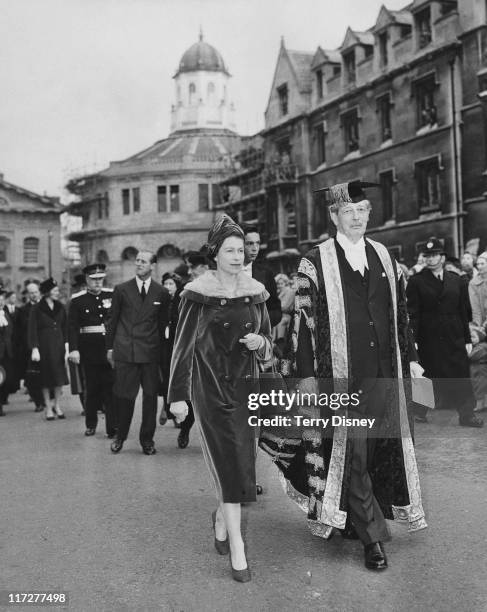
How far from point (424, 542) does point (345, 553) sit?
1.83ft

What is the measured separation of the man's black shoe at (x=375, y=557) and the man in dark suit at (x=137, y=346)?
4.65m

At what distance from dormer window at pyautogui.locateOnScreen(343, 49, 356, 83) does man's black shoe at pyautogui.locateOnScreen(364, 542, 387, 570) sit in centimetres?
3292

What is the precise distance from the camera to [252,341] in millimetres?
5059

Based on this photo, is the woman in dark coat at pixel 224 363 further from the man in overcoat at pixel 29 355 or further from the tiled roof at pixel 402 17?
the tiled roof at pixel 402 17

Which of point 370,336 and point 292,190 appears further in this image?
point 292,190

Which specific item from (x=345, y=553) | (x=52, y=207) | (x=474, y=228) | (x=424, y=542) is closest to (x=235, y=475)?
(x=345, y=553)

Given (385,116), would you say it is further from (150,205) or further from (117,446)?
(150,205)

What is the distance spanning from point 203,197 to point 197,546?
196 ft

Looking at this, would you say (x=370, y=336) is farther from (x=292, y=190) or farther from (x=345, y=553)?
(x=292, y=190)

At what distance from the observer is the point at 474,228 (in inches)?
1102

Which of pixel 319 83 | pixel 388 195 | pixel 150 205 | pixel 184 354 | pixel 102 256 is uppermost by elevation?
pixel 319 83

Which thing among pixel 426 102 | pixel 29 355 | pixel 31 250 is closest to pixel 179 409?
pixel 29 355

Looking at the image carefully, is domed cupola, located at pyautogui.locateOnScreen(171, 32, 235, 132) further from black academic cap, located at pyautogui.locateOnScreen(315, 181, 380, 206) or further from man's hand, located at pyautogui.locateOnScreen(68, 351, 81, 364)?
black academic cap, located at pyautogui.locateOnScreen(315, 181, 380, 206)

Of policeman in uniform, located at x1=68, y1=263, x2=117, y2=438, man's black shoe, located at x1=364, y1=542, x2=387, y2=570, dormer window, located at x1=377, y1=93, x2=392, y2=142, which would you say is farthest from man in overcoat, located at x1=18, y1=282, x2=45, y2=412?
dormer window, located at x1=377, y1=93, x2=392, y2=142
